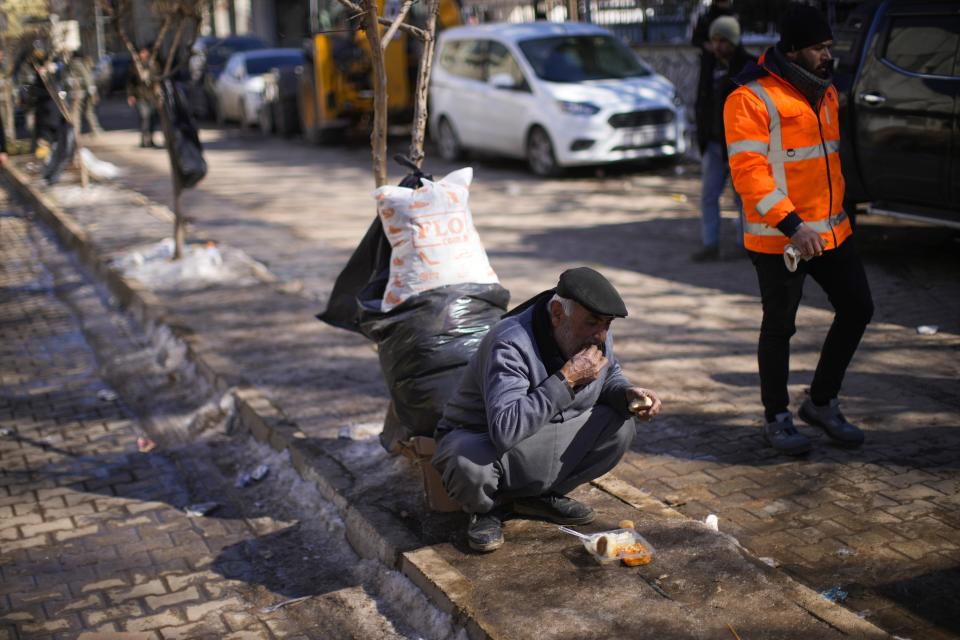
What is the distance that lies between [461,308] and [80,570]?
2021 millimetres

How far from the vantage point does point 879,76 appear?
7.99m

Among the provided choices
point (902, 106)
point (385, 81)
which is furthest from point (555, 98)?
point (385, 81)

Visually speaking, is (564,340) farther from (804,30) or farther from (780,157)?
(804,30)

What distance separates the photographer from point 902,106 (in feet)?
25.5

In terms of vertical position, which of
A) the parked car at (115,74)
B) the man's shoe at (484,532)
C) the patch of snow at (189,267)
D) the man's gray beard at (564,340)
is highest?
the parked car at (115,74)

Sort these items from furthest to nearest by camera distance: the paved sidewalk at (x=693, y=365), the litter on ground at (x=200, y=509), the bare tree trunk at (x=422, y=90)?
1. the bare tree trunk at (x=422, y=90)
2. the litter on ground at (x=200, y=509)
3. the paved sidewalk at (x=693, y=365)

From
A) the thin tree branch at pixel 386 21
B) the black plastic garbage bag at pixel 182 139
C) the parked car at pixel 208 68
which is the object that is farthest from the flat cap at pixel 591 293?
the parked car at pixel 208 68

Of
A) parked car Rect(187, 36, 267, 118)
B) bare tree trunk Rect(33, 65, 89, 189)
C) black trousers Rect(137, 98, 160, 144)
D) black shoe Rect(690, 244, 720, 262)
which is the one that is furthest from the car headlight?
parked car Rect(187, 36, 267, 118)

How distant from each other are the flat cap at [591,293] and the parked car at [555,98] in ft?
33.1

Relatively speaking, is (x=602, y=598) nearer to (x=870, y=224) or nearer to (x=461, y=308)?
(x=461, y=308)

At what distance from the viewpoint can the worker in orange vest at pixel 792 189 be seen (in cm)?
474

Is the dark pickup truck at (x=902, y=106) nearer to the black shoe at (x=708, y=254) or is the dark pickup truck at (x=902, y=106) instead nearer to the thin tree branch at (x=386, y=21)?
the black shoe at (x=708, y=254)

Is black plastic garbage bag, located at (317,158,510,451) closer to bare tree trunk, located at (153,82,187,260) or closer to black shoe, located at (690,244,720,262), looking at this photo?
black shoe, located at (690,244,720,262)

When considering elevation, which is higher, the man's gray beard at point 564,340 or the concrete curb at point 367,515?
the man's gray beard at point 564,340
